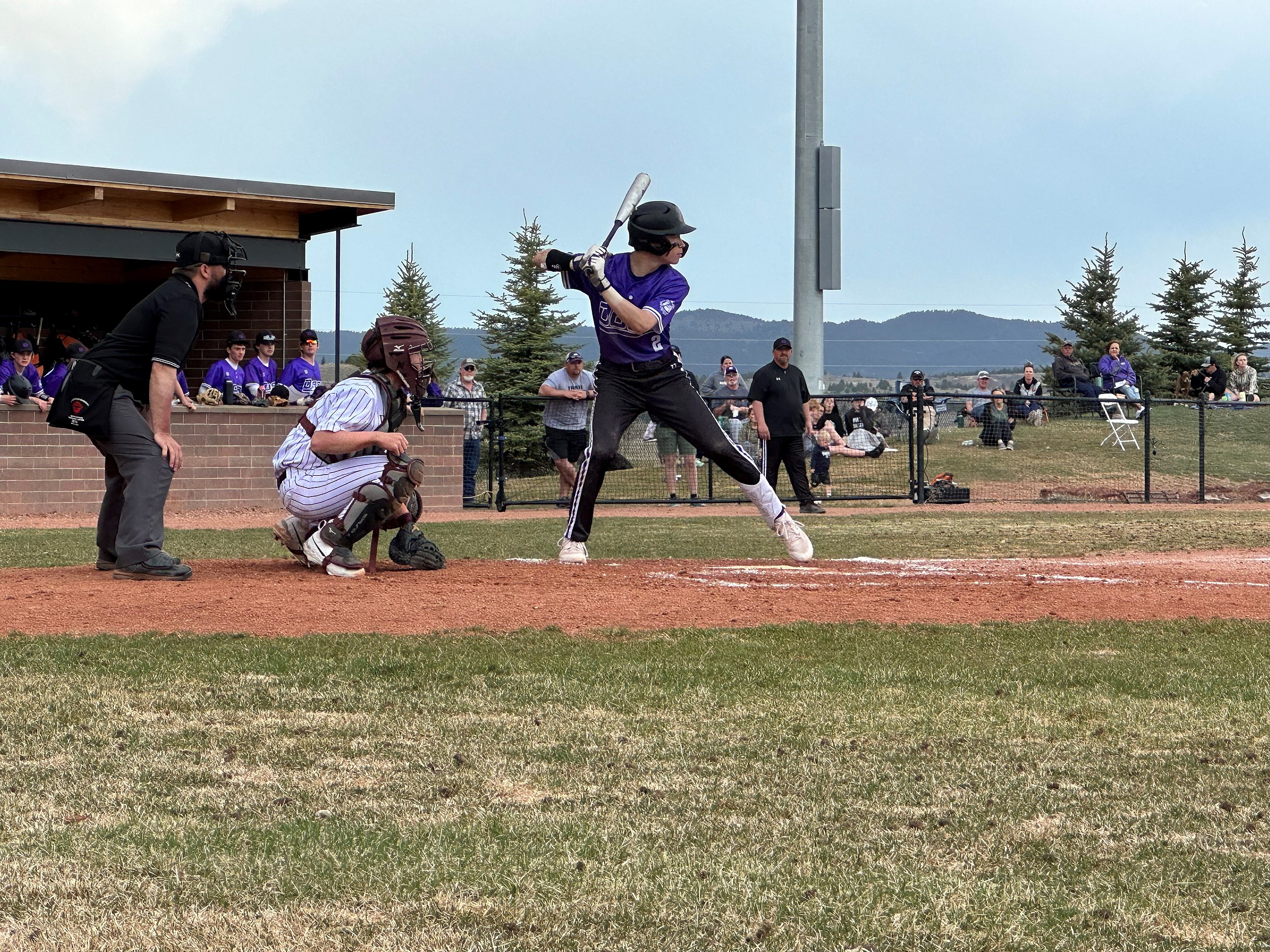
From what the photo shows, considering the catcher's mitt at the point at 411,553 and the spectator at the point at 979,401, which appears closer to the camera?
the catcher's mitt at the point at 411,553

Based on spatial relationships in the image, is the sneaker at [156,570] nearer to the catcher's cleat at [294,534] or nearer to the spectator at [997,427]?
the catcher's cleat at [294,534]

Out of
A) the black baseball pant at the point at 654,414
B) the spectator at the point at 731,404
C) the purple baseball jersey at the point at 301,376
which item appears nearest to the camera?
the black baseball pant at the point at 654,414

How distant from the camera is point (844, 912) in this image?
3152 mm

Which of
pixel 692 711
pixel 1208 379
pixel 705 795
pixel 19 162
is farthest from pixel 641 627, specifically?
pixel 1208 379

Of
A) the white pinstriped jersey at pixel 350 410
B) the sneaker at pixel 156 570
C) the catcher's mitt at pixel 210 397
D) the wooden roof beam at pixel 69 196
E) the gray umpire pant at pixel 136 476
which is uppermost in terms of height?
the wooden roof beam at pixel 69 196

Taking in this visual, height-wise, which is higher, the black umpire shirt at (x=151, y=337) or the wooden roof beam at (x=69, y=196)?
the wooden roof beam at (x=69, y=196)

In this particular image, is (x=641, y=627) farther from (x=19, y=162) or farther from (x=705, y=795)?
(x=19, y=162)

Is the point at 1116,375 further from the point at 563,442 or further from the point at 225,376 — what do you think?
the point at 225,376

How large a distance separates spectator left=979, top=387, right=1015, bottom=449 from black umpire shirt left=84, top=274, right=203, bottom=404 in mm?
17584

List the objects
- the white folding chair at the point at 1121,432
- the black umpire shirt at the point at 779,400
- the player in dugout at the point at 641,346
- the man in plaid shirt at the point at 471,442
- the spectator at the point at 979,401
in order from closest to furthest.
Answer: the player in dugout at the point at 641,346 → the black umpire shirt at the point at 779,400 → the man in plaid shirt at the point at 471,442 → the spectator at the point at 979,401 → the white folding chair at the point at 1121,432

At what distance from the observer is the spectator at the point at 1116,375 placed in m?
26.8

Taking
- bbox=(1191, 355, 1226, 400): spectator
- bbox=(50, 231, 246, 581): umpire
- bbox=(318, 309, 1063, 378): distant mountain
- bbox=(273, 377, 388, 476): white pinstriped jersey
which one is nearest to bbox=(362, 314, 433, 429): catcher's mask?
bbox=(273, 377, 388, 476): white pinstriped jersey

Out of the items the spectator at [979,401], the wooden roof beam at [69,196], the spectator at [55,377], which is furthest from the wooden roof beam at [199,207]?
the spectator at [979,401]

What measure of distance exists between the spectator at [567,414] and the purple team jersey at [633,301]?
9.77 meters
